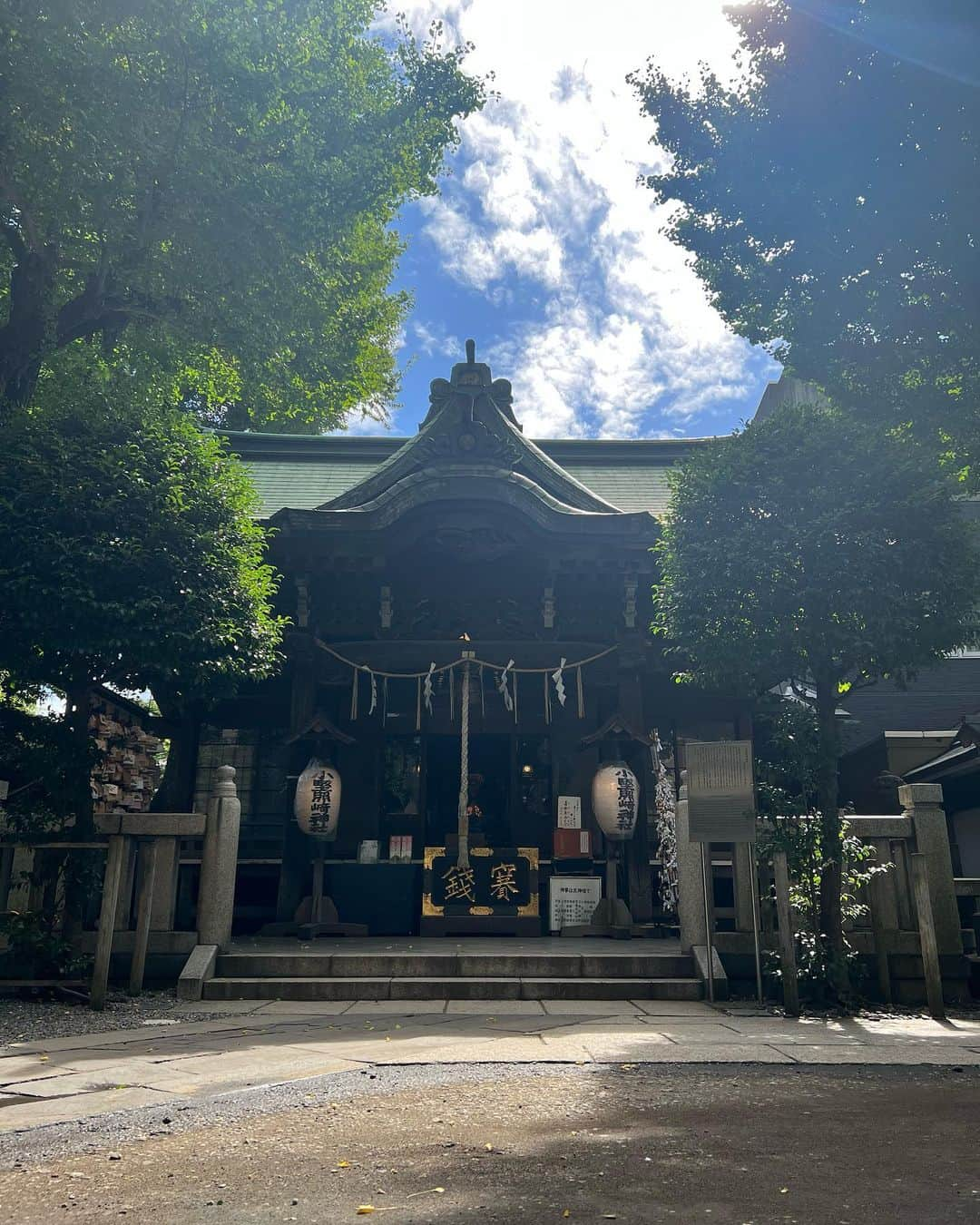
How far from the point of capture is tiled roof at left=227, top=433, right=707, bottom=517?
17938mm

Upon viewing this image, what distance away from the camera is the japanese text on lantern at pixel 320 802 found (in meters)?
11.7

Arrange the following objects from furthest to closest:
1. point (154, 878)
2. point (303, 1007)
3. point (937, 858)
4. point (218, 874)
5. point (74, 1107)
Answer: point (218, 874)
point (154, 878)
point (937, 858)
point (303, 1007)
point (74, 1107)

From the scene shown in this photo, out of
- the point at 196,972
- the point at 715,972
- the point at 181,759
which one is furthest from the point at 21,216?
the point at 715,972

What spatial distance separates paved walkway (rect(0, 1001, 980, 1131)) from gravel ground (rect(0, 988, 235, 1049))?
11.7 inches

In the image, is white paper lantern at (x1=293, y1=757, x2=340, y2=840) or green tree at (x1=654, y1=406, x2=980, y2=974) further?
white paper lantern at (x1=293, y1=757, x2=340, y2=840)

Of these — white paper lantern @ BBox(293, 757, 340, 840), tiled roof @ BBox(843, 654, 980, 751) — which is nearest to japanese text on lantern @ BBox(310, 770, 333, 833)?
white paper lantern @ BBox(293, 757, 340, 840)

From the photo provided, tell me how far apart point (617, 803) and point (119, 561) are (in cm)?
711

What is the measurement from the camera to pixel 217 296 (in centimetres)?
1263

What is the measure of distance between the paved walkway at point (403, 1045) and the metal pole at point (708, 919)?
0.33 m

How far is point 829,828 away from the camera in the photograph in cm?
830

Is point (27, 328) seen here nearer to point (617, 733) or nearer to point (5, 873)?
point (5, 873)

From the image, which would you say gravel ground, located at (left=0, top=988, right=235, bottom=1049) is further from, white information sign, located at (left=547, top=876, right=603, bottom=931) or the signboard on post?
white information sign, located at (left=547, top=876, right=603, bottom=931)

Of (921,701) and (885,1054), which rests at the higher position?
(921,701)

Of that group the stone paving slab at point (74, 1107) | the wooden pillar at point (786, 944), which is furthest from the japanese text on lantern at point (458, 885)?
the stone paving slab at point (74, 1107)
